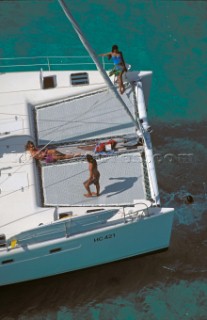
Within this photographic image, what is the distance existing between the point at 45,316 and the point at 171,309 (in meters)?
3.11

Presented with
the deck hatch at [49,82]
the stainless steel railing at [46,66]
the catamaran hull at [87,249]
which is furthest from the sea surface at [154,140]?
the deck hatch at [49,82]

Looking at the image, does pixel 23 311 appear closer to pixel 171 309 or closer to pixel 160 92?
pixel 171 309

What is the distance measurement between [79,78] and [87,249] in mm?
4919

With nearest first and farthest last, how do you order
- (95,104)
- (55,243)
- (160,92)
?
(55,243)
(95,104)
(160,92)

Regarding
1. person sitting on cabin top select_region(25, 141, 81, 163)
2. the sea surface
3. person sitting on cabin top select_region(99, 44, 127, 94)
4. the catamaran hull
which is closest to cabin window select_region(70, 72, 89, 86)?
person sitting on cabin top select_region(99, 44, 127, 94)

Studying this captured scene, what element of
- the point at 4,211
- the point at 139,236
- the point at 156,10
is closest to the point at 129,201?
the point at 139,236

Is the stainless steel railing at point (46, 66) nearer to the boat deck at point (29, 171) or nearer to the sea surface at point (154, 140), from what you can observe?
the sea surface at point (154, 140)

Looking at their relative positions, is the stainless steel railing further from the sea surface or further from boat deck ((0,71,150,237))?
boat deck ((0,71,150,237))

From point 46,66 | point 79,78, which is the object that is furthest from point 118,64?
point 46,66

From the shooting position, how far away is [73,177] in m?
13.5

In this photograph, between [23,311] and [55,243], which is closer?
[55,243]

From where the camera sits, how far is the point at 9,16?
71.0 ft

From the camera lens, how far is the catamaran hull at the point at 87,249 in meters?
12.5

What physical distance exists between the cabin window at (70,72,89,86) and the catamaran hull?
456 centimetres
